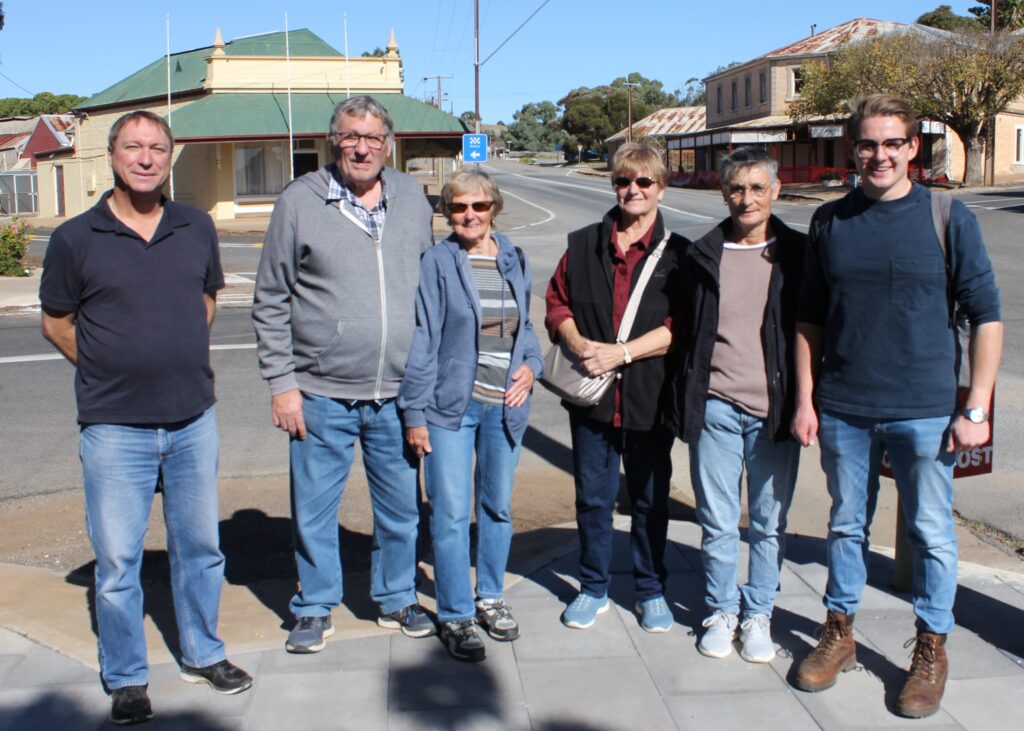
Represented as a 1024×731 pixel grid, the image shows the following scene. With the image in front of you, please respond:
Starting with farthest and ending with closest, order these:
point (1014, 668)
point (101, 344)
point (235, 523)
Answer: point (235, 523), point (1014, 668), point (101, 344)

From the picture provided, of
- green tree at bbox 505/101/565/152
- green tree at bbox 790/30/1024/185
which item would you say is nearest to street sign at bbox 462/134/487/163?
green tree at bbox 790/30/1024/185

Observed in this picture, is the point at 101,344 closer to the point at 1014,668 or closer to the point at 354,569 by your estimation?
the point at 354,569

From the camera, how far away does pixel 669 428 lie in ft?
12.9

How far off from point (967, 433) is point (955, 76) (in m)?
40.7

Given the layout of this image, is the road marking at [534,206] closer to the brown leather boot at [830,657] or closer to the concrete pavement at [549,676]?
the concrete pavement at [549,676]

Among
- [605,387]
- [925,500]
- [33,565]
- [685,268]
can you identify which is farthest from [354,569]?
[925,500]

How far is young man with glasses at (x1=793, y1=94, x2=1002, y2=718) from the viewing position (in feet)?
11.0

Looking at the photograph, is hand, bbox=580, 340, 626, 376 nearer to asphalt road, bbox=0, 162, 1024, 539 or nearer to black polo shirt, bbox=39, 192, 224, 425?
black polo shirt, bbox=39, 192, 224, 425

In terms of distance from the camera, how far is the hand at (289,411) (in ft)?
12.3

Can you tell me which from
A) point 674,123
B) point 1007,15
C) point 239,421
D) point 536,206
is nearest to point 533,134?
point 674,123

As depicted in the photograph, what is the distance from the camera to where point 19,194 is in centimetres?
Result: 4347

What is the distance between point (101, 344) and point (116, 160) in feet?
1.98

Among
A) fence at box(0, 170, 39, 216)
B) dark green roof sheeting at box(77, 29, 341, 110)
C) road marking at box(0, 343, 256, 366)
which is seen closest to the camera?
road marking at box(0, 343, 256, 366)

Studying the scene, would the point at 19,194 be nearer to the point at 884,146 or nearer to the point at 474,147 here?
the point at 474,147
